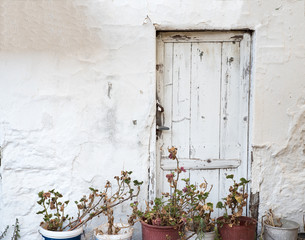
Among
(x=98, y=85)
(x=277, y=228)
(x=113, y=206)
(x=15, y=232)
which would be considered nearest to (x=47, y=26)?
(x=98, y=85)

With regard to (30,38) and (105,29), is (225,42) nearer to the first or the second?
(105,29)

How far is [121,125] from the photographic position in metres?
3.45

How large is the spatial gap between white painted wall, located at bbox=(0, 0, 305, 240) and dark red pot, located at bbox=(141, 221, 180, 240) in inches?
18.3

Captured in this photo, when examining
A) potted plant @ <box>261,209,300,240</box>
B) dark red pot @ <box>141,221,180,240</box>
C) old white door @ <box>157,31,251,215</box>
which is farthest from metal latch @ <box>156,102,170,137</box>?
potted plant @ <box>261,209,300,240</box>

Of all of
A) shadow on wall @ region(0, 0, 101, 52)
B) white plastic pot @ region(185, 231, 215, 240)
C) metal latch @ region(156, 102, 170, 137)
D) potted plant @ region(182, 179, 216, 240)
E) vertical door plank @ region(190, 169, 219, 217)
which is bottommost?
white plastic pot @ region(185, 231, 215, 240)

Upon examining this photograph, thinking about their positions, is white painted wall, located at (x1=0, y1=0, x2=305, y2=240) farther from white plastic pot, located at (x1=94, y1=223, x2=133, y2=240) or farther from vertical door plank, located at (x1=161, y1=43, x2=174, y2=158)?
white plastic pot, located at (x1=94, y1=223, x2=133, y2=240)

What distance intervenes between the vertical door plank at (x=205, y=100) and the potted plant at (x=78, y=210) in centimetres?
70

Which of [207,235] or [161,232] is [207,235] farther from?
[161,232]

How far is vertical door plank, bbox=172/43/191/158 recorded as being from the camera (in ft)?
11.6

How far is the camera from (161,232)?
3152 mm

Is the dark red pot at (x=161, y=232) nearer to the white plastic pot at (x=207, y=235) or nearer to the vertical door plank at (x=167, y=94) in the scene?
the white plastic pot at (x=207, y=235)

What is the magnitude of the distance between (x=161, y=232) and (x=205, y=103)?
1.20m

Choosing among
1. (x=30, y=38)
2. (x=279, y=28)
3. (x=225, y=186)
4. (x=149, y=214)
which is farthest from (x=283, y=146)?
(x=30, y=38)

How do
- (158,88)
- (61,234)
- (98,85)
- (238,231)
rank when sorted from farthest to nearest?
(158,88), (98,85), (238,231), (61,234)
